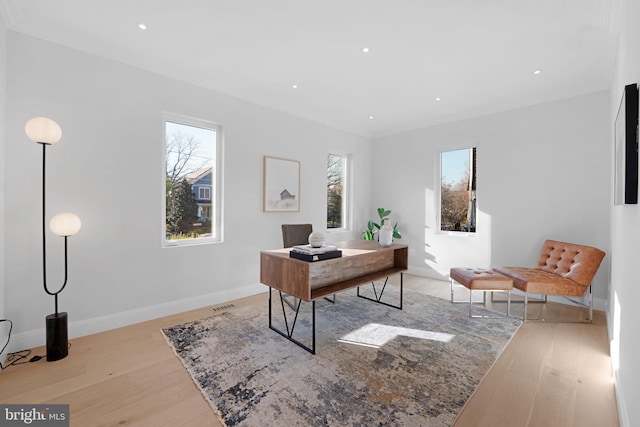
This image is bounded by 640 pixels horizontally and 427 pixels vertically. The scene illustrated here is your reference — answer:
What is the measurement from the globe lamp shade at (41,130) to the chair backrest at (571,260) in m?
5.15

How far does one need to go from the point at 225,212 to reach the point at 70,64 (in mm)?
2034

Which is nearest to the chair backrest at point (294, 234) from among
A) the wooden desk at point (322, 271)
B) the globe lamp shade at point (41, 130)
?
the wooden desk at point (322, 271)

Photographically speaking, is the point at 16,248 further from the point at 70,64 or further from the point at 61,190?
the point at 70,64

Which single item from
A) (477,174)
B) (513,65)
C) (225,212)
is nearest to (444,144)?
(477,174)

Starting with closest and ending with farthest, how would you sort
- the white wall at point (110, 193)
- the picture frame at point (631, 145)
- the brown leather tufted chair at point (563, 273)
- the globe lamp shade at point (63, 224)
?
the picture frame at point (631, 145) < the globe lamp shade at point (63, 224) < the white wall at point (110, 193) < the brown leather tufted chair at point (563, 273)

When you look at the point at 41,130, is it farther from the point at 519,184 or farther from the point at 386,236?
the point at 519,184

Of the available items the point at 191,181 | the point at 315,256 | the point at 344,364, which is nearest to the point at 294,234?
the point at 315,256

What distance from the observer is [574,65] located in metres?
3.02

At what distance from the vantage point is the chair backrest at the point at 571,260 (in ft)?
10.0

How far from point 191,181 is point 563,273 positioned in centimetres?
456

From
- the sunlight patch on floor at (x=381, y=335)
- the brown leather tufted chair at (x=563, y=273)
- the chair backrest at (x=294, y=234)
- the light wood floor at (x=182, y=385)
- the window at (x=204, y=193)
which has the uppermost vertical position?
the window at (x=204, y=193)

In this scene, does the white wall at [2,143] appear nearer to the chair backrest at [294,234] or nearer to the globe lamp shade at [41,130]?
the globe lamp shade at [41,130]

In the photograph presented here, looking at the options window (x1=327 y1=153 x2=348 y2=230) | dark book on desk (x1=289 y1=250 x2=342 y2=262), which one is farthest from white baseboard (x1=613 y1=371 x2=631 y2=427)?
window (x1=327 y1=153 x2=348 y2=230)

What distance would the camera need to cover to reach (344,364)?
2.24 m
